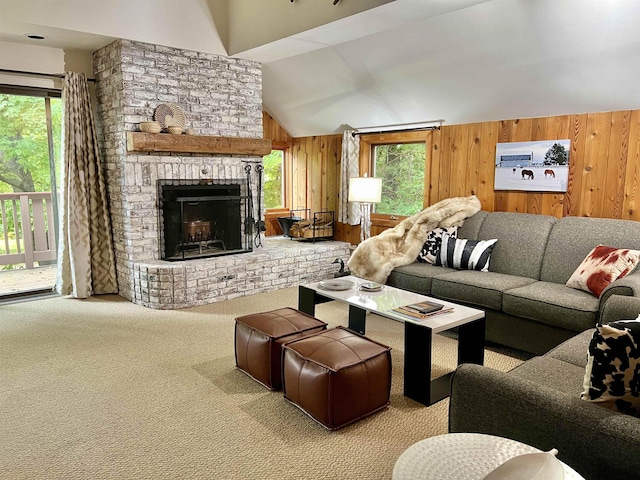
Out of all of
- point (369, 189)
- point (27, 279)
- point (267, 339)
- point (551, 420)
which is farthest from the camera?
point (27, 279)

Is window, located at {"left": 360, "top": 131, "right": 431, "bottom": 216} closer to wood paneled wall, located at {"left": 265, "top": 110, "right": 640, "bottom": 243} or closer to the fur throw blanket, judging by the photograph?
wood paneled wall, located at {"left": 265, "top": 110, "right": 640, "bottom": 243}

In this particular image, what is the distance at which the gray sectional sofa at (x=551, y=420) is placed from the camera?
141 cm

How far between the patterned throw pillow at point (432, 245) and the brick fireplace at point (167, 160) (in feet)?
5.16

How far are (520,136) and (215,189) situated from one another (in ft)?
10.3

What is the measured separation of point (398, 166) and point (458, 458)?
4.80 m

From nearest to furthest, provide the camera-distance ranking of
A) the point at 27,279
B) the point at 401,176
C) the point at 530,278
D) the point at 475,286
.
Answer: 1. the point at 475,286
2. the point at 530,278
3. the point at 27,279
4. the point at 401,176

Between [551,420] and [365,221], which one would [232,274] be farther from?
[551,420]

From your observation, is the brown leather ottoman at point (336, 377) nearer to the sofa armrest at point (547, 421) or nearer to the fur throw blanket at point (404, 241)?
the sofa armrest at point (547, 421)

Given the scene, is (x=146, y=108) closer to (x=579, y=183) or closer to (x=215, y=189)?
(x=215, y=189)

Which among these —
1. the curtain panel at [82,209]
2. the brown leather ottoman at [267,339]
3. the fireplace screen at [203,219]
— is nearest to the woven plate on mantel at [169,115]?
the fireplace screen at [203,219]

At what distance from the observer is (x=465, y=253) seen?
4227 millimetres

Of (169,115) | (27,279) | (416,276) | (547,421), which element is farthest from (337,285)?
(27,279)

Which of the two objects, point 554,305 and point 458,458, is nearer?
point 458,458

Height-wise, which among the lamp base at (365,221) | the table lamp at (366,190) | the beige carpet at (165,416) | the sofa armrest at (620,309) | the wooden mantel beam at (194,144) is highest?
the wooden mantel beam at (194,144)
